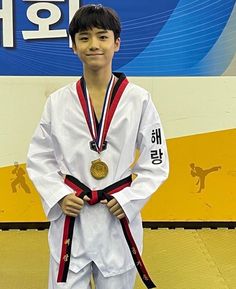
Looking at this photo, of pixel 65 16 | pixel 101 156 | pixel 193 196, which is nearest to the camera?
pixel 101 156

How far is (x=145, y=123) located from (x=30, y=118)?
1.68 m

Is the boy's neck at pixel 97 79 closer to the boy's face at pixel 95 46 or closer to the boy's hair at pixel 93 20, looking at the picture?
the boy's face at pixel 95 46

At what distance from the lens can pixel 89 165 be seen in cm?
148

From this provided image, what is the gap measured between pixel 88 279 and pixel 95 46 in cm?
78

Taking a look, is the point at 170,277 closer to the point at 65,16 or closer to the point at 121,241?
the point at 121,241

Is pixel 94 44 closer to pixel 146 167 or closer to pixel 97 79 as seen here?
pixel 97 79

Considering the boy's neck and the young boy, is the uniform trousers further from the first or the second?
the boy's neck

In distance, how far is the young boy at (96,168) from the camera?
4.85 feet

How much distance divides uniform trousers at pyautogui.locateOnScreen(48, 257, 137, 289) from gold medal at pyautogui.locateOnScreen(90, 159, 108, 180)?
31cm

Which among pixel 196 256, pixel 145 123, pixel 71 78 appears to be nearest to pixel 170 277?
pixel 196 256

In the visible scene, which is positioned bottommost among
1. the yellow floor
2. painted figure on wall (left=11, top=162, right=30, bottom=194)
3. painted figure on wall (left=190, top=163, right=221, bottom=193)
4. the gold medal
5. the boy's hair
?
the yellow floor

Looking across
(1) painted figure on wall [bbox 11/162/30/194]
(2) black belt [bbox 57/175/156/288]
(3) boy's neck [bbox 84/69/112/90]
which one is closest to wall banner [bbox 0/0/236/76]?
(1) painted figure on wall [bbox 11/162/30/194]

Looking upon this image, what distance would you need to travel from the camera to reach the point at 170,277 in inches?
97.5

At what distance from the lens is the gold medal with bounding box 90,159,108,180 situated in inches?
58.0
